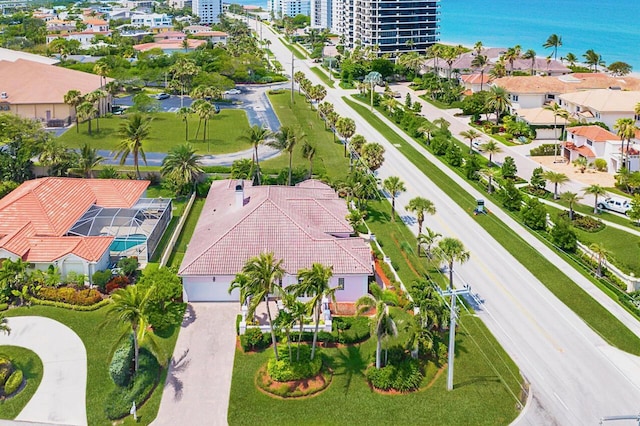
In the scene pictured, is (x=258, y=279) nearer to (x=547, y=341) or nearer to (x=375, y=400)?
(x=375, y=400)

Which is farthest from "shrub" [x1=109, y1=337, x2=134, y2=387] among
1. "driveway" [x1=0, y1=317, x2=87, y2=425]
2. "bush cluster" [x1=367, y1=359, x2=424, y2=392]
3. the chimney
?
the chimney

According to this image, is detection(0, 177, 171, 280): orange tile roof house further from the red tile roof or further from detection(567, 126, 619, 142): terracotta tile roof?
detection(567, 126, 619, 142): terracotta tile roof

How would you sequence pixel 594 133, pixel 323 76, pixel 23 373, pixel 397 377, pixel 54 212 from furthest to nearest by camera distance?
pixel 323 76, pixel 594 133, pixel 54 212, pixel 23 373, pixel 397 377

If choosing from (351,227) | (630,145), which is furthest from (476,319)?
(630,145)

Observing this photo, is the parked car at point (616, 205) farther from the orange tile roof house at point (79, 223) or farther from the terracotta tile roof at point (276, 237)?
the orange tile roof house at point (79, 223)

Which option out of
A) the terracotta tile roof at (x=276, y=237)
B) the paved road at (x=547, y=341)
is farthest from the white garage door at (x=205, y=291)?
the paved road at (x=547, y=341)

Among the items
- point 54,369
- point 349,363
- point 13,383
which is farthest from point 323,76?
point 13,383
